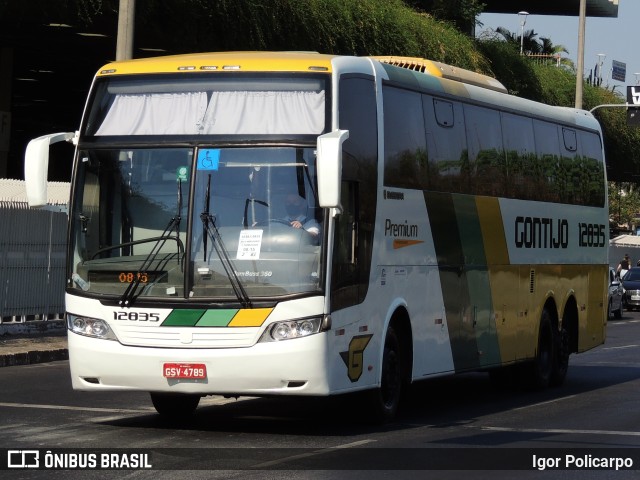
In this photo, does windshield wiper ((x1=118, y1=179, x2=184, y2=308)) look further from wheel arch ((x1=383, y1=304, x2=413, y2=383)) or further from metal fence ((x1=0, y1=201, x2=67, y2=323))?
metal fence ((x1=0, y1=201, x2=67, y2=323))

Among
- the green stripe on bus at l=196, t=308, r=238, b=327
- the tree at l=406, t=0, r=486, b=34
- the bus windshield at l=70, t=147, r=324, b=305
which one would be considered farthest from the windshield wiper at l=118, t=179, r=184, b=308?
the tree at l=406, t=0, r=486, b=34

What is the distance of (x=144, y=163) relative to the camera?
38.9 feet

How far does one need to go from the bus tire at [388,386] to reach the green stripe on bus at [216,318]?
6.39 feet

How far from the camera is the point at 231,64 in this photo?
39.4 feet

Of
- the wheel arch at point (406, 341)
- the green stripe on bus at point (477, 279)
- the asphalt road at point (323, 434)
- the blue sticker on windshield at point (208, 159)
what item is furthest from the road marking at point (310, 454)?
the green stripe on bus at point (477, 279)

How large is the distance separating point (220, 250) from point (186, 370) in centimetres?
103

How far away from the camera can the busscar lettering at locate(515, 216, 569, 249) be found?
16906 mm

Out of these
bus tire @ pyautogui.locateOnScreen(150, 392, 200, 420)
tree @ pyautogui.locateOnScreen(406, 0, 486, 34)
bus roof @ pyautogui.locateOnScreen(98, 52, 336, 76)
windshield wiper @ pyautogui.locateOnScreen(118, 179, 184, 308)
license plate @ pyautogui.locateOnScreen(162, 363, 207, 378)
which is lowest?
bus tire @ pyautogui.locateOnScreen(150, 392, 200, 420)

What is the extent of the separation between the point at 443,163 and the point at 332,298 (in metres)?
3.47

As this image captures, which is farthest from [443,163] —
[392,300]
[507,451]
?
[507,451]

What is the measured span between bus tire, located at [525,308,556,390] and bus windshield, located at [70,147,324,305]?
6963 millimetres

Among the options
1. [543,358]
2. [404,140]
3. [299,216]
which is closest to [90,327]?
[299,216]

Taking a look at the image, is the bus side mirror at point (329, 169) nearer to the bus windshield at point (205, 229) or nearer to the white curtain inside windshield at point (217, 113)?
the bus windshield at point (205, 229)

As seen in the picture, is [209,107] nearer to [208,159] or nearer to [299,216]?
[208,159]
